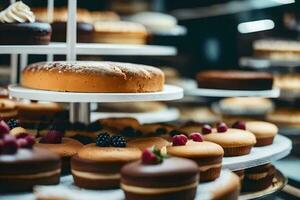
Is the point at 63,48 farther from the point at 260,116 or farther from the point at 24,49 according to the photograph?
the point at 260,116

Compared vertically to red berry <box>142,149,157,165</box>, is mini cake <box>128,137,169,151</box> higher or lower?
lower

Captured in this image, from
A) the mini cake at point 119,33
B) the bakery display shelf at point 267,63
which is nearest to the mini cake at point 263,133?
the mini cake at point 119,33

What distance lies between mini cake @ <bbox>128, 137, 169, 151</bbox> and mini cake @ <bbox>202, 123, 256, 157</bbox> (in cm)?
27

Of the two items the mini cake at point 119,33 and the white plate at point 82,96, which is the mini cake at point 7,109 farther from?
the mini cake at point 119,33

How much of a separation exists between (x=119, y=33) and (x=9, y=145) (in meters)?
2.27

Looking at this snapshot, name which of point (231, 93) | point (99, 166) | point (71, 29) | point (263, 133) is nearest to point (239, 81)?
point (231, 93)

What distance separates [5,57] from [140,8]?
182 centimetres

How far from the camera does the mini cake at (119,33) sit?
436cm

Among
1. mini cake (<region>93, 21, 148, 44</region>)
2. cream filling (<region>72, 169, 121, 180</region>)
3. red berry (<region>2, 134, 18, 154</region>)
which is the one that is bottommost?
cream filling (<region>72, 169, 121, 180</region>)

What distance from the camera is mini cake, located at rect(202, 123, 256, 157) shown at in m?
3.09

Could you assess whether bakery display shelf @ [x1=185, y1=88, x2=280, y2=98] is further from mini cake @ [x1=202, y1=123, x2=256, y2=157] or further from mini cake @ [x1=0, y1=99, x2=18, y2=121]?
mini cake @ [x1=0, y1=99, x2=18, y2=121]

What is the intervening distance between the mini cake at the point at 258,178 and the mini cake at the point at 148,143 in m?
0.59

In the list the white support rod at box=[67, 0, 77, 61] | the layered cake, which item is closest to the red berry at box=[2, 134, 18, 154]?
the white support rod at box=[67, 0, 77, 61]

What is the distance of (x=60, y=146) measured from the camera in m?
2.74
